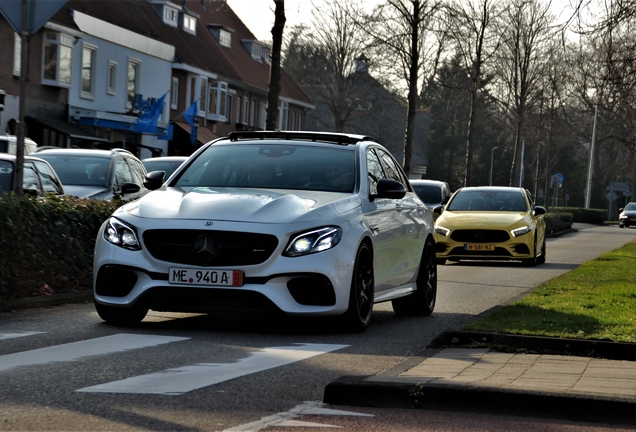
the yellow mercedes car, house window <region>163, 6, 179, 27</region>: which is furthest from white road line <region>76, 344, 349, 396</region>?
house window <region>163, 6, 179, 27</region>

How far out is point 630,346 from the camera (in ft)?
27.5

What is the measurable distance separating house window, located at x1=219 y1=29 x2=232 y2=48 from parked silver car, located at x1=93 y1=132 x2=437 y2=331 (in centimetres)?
5277

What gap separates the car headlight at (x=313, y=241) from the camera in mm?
9195

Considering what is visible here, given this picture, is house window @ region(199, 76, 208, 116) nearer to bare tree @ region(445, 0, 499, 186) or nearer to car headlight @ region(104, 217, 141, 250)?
bare tree @ region(445, 0, 499, 186)

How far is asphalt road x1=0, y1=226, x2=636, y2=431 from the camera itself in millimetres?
5711

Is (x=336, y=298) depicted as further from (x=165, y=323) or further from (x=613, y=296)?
(x=613, y=296)

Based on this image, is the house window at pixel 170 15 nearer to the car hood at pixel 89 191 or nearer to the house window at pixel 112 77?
the house window at pixel 112 77

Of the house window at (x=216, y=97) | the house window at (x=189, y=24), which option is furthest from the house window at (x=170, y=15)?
the house window at (x=216, y=97)

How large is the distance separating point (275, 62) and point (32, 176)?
8.13 metres

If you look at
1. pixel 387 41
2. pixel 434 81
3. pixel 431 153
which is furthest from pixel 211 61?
pixel 431 153

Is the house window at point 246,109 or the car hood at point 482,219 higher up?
the house window at point 246,109

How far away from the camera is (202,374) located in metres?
7.05

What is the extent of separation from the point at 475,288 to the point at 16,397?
10.9 meters

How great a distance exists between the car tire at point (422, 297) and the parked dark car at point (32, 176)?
17.5ft
